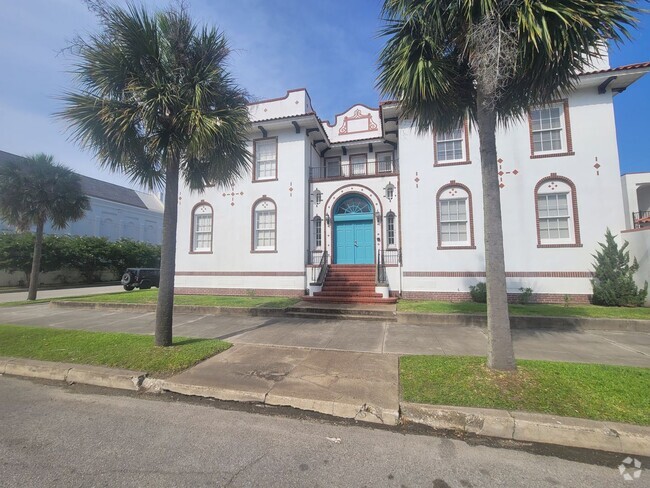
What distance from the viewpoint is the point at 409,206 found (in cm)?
1336

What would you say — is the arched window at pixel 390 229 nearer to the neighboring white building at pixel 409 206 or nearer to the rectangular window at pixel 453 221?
the neighboring white building at pixel 409 206

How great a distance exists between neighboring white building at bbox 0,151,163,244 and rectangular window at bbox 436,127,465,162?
3160 centimetres

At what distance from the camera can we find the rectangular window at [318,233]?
49.0ft

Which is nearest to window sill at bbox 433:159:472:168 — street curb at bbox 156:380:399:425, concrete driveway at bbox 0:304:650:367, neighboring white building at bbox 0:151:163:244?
concrete driveway at bbox 0:304:650:367

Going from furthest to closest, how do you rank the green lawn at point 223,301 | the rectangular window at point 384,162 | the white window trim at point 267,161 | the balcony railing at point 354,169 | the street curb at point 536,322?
the rectangular window at point 384,162, the balcony railing at point 354,169, the white window trim at point 267,161, the green lawn at point 223,301, the street curb at point 536,322

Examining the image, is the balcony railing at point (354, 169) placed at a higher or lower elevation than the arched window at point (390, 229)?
higher

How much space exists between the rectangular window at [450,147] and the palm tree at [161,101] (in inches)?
368

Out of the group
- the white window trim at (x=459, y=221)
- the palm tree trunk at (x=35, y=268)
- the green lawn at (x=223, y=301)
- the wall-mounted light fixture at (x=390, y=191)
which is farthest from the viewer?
the palm tree trunk at (x=35, y=268)

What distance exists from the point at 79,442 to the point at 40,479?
2.03ft

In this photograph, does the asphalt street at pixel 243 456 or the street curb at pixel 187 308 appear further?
the street curb at pixel 187 308

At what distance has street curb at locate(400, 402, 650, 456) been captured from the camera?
3.19 metres

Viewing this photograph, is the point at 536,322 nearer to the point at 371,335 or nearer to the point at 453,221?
the point at 371,335

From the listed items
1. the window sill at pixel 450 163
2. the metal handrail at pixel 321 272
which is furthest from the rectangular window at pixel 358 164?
the metal handrail at pixel 321 272

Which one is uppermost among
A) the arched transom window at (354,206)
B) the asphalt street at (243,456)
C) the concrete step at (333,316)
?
the arched transom window at (354,206)
